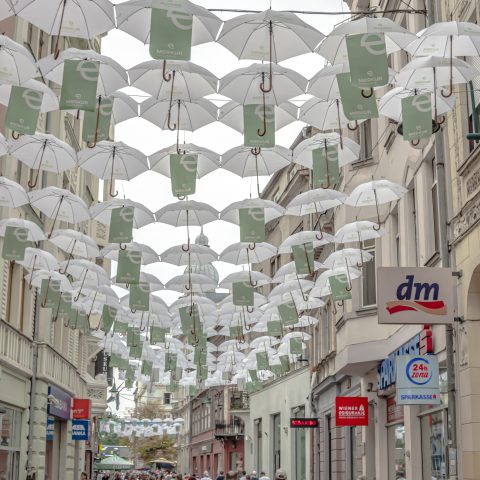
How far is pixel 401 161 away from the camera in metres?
20.5

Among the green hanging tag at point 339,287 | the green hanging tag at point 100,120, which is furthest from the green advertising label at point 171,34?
the green hanging tag at point 339,287

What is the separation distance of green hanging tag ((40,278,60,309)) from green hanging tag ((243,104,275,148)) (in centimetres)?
922

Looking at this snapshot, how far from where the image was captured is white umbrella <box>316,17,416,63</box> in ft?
37.6

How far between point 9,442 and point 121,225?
9753 millimetres

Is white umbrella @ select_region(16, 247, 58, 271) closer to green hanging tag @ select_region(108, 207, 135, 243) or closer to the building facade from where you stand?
the building facade

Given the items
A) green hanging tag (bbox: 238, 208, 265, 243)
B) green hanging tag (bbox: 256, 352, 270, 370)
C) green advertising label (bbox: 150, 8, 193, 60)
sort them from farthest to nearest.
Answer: green hanging tag (bbox: 256, 352, 270, 370)
green hanging tag (bbox: 238, 208, 265, 243)
green advertising label (bbox: 150, 8, 193, 60)

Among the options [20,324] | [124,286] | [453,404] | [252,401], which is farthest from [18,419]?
[252,401]

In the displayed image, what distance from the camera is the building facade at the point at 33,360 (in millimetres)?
22766

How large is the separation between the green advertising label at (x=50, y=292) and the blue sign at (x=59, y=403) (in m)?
8.13

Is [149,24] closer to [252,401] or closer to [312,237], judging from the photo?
[312,237]

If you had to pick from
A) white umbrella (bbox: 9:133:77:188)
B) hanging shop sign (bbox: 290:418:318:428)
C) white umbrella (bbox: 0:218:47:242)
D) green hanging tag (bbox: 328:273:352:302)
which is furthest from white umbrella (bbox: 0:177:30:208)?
hanging shop sign (bbox: 290:418:318:428)

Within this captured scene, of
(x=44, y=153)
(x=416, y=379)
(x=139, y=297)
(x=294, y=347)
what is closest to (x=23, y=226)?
(x=44, y=153)

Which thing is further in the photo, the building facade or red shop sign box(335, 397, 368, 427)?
red shop sign box(335, 397, 368, 427)

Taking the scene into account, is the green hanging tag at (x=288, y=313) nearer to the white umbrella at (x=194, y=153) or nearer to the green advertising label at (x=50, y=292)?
the green advertising label at (x=50, y=292)
